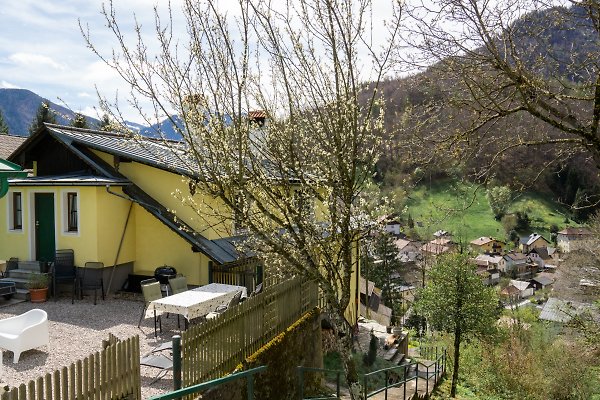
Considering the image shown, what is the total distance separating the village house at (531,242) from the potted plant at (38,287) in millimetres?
96584

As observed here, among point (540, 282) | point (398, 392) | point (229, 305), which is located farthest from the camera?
point (540, 282)

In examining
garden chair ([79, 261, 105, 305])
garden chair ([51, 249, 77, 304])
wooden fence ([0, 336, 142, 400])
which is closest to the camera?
wooden fence ([0, 336, 142, 400])

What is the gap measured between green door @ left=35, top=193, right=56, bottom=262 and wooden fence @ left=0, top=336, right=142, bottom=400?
10.4 metres

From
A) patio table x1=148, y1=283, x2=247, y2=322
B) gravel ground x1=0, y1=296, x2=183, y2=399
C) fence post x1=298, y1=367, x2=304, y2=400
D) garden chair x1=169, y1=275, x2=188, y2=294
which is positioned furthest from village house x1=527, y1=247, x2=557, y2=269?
fence post x1=298, y1=367, x2=304, y2=400

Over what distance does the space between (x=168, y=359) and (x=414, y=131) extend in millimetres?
5335

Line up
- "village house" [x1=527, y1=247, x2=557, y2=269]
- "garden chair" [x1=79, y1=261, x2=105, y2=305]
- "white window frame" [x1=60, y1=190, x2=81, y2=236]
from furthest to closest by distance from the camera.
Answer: "village house" [x1=527, y1=247, x2=557, y2=269]
"white window frame" [x1=60, y1=190, x2=81, y2=236]
"garden chair" [x1=79, y1=261, x2=105, y2=305]

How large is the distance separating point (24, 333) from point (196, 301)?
320cm

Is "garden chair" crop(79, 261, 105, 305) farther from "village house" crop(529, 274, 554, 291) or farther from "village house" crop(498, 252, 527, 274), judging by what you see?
"village house" crop(498, 252, 527, 274)

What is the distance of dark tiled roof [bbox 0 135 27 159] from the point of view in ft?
67.7

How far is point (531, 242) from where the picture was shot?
96.8 meters

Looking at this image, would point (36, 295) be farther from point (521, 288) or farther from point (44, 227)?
point (521, 288)

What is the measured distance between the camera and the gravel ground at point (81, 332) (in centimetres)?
833

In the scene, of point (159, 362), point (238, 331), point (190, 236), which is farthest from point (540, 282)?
point (159, 362)

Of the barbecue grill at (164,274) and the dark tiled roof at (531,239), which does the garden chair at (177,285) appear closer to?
the barbecue grill at (164,274)
